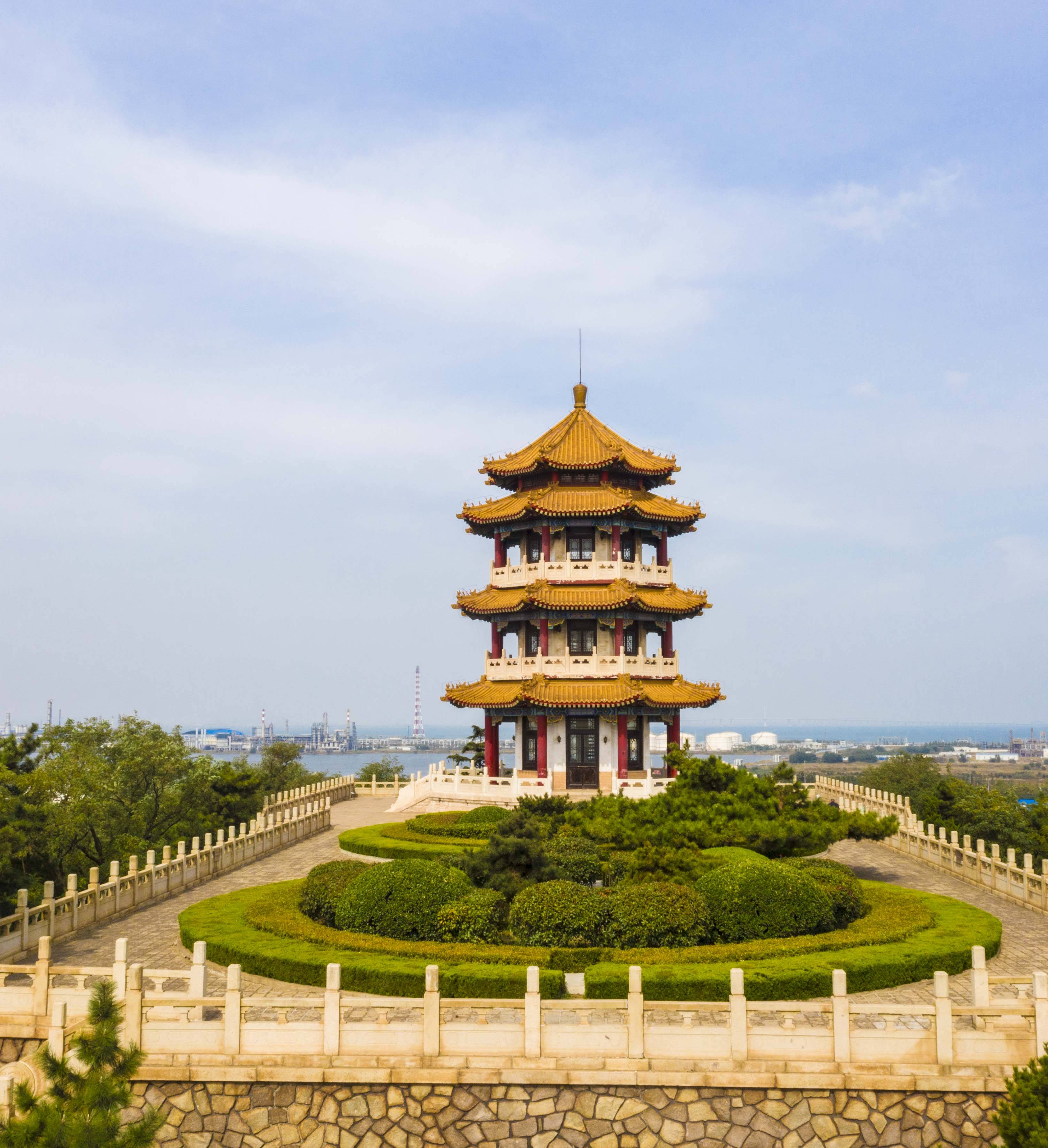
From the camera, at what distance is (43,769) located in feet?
114

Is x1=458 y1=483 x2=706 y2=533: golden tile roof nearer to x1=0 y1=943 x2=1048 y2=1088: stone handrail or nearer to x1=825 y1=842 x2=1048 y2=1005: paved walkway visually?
x1=825 y1=842 x2=1048 y2=1005: paved walkway

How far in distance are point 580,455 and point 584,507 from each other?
10.1 ft

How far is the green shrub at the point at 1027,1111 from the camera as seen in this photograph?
42.3 feet

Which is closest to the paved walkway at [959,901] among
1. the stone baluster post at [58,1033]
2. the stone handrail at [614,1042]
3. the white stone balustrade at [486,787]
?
the stone handrail at [614,1042]

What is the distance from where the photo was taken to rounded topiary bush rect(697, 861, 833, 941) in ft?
64.4

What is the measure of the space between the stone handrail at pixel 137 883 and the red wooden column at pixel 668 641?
17.3 metres

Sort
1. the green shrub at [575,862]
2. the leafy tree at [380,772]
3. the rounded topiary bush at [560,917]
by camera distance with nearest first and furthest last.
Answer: the rounded topiary bush at [560,917], the green shrub at [575,862], the leafy tree at [380,772]

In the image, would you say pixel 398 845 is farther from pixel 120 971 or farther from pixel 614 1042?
pixel 614 1042

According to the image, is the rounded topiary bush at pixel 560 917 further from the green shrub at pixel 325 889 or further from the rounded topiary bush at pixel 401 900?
the green shrub at pixel 325 889

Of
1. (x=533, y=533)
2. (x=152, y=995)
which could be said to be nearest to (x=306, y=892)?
(x=152, y=995)

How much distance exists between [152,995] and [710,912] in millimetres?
10330

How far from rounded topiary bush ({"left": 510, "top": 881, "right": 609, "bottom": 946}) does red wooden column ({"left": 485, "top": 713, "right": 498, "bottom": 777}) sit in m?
25.4

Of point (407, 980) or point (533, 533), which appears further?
point (533, 533)

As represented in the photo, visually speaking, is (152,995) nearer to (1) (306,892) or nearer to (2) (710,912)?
(1) (306,892)
